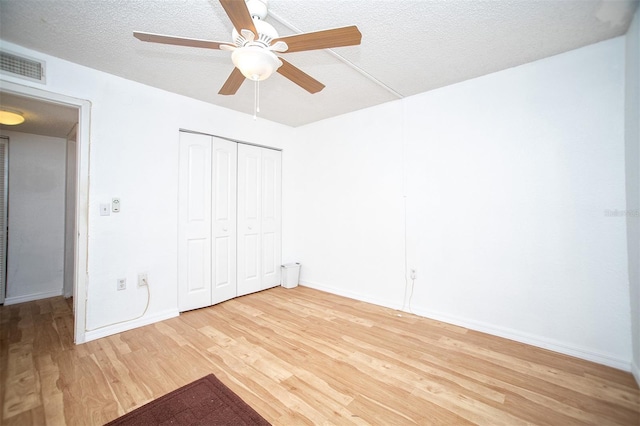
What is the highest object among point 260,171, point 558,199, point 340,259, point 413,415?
point 260,171

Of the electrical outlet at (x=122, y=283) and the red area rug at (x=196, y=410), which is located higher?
the electrical outlet at (x=122, y=283)

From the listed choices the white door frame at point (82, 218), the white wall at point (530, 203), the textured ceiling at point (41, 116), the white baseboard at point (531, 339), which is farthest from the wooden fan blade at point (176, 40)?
the white baseboard at point (531, 339)

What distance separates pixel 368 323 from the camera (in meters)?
2.79

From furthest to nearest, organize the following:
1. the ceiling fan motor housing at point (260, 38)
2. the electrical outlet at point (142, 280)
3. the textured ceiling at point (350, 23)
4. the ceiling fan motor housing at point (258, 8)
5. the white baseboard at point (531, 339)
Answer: the electrical outlet at point (142, 280) < the white baseboard at point (531, 339) < the textured ceiling at point (350, 23) < the ceiling fan motor housing at point (258, 8) < the ceiling fan motor housing at point (260, 38)

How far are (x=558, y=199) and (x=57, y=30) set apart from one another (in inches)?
163

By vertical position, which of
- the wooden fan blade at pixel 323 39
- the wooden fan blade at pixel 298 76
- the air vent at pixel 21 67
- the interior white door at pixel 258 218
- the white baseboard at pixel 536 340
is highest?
the air vent at pixel 21 67

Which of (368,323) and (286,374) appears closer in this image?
(286,374)

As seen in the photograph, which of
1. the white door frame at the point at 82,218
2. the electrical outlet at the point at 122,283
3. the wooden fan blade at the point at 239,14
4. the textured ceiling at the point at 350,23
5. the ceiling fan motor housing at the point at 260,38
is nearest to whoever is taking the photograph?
the wooden fan blade at the point at 239,14

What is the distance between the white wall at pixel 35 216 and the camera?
3.42 metres

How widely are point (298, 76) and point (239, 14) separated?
0.62 m

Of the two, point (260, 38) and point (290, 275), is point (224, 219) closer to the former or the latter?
point (290, 275)

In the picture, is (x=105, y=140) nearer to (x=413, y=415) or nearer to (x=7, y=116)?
(x=7, y=116)

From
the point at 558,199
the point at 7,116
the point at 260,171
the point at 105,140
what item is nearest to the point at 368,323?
the point at 558,199

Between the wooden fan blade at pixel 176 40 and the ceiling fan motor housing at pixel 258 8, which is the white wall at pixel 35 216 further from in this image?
the ceiling fan motor housing at pixel 258 8
